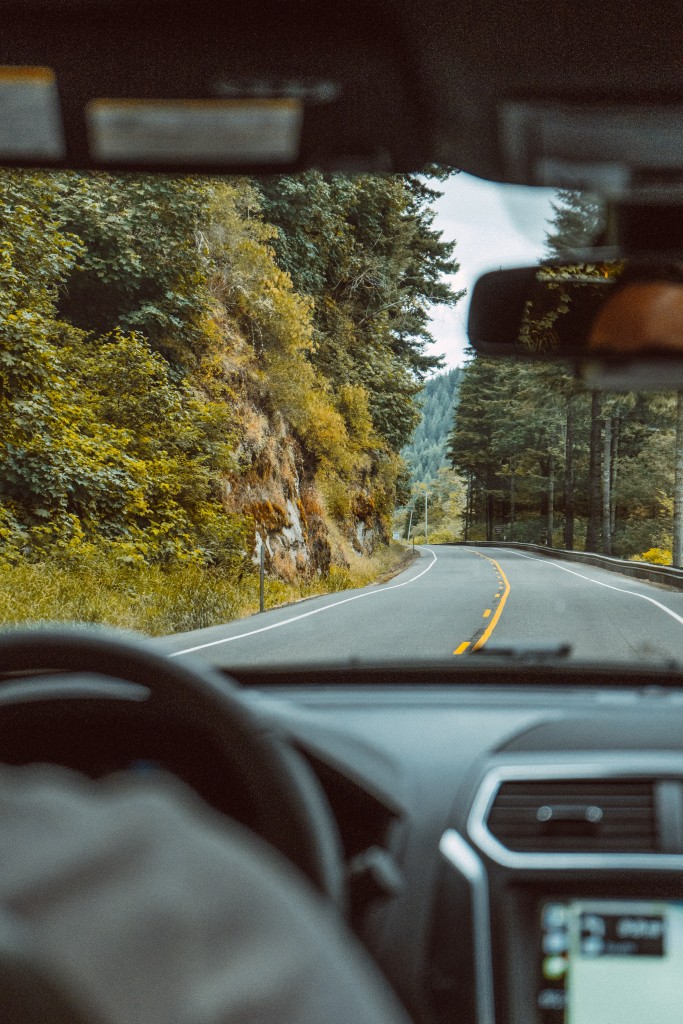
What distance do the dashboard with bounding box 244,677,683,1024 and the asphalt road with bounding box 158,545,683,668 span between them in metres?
5.24

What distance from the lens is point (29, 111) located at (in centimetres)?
386

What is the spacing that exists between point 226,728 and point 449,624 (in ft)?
40.1

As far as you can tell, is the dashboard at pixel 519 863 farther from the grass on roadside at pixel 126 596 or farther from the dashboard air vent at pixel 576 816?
the grass on roadside at pixel 126 596

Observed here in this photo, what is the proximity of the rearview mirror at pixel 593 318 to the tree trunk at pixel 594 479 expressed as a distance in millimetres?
908

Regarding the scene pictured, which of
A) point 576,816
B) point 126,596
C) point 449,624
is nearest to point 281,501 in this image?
point 126,596

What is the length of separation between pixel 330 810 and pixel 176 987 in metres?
1.82

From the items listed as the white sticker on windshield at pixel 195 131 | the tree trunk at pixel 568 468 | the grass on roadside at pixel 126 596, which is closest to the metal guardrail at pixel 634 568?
the tree trunk at pixel 568 468

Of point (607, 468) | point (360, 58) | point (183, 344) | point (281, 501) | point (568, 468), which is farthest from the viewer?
point (281, 501)

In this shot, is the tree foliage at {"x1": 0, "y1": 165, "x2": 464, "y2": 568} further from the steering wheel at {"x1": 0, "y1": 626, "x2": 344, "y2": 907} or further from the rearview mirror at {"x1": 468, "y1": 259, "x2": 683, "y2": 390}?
the steering wheel at {"x1": 0, "y1": 626, "x2": 344, "y2": 907}

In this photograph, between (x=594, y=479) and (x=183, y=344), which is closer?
(x=594, y=479)

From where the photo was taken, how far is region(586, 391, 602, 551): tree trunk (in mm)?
8758

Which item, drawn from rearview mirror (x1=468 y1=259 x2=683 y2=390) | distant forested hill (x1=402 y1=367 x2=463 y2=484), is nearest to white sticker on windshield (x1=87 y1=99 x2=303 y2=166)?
distant forested hill (x1=402 y1=367 x2=463 y2=484)

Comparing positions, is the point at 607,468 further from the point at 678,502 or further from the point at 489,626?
the point at 489,626

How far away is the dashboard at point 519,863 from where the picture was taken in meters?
2.38
